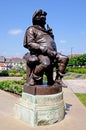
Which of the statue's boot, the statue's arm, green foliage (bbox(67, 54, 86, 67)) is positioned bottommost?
green foliage (bbox(67, 54, 86, 67))

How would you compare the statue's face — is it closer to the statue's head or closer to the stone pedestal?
the statue's head

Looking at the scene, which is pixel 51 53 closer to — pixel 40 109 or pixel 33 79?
pixel 33 79

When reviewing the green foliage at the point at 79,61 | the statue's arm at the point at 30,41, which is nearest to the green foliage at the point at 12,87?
the statue's arm at the point at 30,41

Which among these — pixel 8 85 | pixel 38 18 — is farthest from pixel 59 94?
pixel 8 85

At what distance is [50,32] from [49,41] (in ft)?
1.52

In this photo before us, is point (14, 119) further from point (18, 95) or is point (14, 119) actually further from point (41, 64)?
point (18, 95)

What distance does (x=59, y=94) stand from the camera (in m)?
6.30

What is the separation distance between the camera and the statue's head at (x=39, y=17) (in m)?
6.35

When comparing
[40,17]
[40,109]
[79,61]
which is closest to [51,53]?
[40,17]

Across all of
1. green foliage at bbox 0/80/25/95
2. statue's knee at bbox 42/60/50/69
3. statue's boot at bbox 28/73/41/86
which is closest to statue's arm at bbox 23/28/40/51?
statue's knee at bbox 42/60/50/69

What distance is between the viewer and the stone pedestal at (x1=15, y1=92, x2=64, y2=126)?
228 inches

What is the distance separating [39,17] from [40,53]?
3.46 ft

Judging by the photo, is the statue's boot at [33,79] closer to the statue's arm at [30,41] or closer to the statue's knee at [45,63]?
the statue's knee at [45,63]

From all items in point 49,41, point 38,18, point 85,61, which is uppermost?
point 38,18
